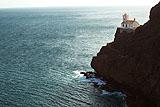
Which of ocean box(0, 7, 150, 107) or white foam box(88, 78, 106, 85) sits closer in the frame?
ocean box(0, 7, 150, 107)

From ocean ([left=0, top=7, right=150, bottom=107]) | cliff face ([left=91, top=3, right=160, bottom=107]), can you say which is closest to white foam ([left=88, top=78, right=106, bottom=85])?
cliff face ([left=91, top=3, right=160, bottom=107])

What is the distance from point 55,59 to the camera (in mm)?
80688

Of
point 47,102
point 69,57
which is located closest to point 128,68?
point 47,102

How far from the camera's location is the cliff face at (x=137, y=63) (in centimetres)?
4472

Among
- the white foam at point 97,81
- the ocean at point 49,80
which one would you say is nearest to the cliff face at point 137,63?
the white foam at point 97,81

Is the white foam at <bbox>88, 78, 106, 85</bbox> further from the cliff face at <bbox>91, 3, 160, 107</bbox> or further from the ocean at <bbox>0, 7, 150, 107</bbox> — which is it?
the ocean at <bbox>0, 7, 150, 107</bbox>

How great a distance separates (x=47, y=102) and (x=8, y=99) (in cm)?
979

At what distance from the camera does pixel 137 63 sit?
1912 inches

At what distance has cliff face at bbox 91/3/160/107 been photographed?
4472 centimetres

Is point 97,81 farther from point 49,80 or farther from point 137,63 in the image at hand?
point 137,63

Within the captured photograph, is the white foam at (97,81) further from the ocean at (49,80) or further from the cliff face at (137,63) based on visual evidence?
the ocean at (49,80)

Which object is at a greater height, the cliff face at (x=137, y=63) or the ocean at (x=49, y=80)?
the cliff face at (x=137, y=63)

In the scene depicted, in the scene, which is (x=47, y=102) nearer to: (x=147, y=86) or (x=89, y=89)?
(x=89, y=89)

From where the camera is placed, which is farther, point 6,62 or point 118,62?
point 6,62
